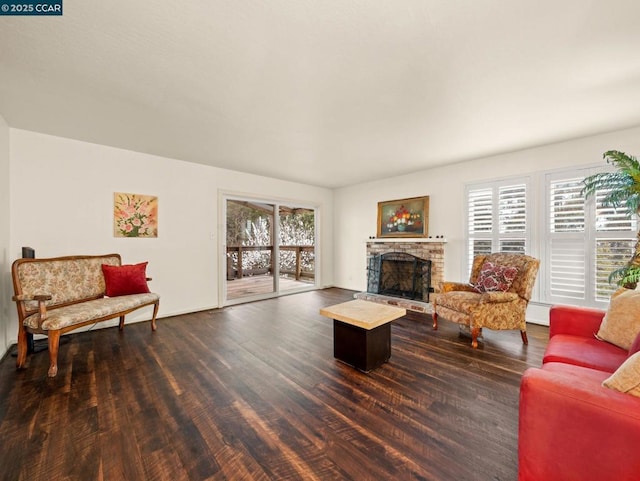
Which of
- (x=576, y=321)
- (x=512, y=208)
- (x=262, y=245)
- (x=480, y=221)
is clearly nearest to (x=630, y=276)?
(x=576, y=321)

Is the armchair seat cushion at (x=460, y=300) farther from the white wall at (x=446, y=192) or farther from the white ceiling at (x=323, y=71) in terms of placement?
the white ceiling at (x=323, y=71)

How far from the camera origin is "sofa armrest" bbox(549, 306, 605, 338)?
1864 millimetres

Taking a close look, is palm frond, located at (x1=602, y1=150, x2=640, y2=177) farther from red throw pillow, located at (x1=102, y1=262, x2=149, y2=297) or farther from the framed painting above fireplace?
red throw pillow, located at (x1=102, y1=262, x2=149, y2=297)

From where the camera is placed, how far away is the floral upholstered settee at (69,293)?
7.70 ft

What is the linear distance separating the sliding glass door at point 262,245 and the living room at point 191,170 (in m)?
0.36

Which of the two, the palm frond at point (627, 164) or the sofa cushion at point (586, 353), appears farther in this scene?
the palm frond at point (627, 164)

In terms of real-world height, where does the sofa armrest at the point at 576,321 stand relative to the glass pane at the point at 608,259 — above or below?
below

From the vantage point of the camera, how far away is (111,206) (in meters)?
3.53

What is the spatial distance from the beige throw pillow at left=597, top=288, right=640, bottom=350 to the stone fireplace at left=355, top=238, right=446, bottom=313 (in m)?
2.41

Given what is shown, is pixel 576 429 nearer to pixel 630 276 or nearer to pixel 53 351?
pixel 630 276

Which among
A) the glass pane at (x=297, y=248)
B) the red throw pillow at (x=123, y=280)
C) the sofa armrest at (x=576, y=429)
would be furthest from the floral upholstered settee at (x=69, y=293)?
the sofa armrest at (x=576, y=429)

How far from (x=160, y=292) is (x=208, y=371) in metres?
2.16

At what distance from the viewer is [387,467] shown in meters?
1.32

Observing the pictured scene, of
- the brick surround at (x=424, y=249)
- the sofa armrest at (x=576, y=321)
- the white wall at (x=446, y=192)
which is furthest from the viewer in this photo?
the brick surround at (x=424, y=249)
